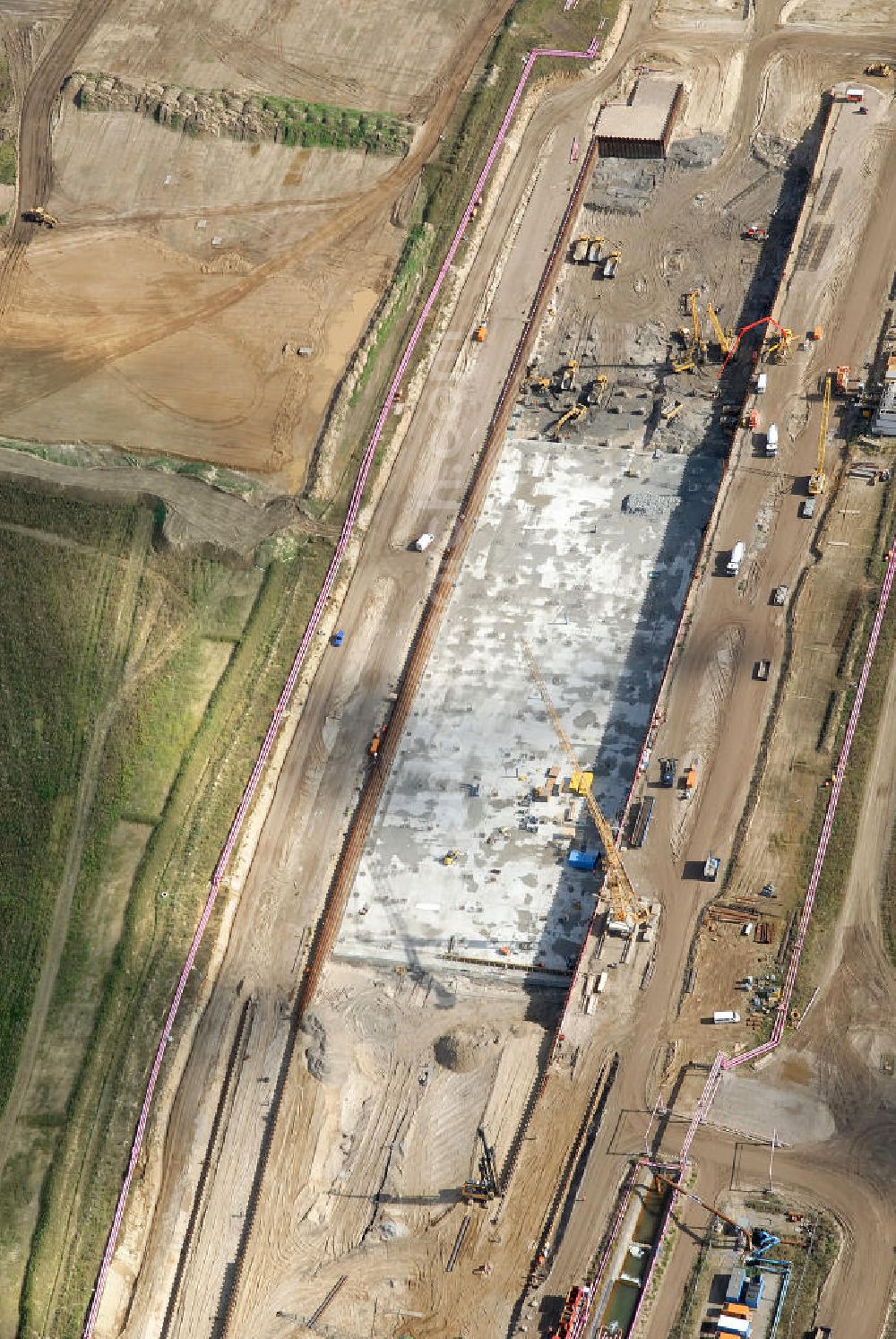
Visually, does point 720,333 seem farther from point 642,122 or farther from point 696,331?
point 642,122

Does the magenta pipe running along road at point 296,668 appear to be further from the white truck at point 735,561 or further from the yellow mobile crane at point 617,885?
the white truck at point 735,561

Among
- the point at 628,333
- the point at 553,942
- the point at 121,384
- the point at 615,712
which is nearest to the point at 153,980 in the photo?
the point at 553,942

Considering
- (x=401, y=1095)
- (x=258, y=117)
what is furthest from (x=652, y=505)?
(x=258, y=117)

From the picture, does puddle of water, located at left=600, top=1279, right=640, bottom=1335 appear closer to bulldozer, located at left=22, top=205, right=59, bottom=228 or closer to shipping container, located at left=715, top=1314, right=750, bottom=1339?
shipping container, located at left=715, top=1314, right=750, bottom=1339

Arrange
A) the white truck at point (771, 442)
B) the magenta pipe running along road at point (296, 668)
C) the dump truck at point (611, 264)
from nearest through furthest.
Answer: the magenta pipe running along road at point (296, 668)
the white truck at point (771, 442)
the dump truck at point (611, 264)

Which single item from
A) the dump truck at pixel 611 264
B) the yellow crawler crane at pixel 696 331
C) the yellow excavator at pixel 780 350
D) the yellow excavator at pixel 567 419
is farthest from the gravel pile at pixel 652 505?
the dump truck at pixel 611 264

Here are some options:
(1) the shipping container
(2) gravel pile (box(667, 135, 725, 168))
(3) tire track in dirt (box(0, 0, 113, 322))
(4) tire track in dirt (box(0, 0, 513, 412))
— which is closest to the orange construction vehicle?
(4) tire track in dirt (box(0, 0, 513, 412))
